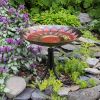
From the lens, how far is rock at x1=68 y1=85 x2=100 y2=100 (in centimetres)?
483

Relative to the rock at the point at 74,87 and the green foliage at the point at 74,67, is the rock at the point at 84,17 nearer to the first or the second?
the green foliage at the point at 74,67

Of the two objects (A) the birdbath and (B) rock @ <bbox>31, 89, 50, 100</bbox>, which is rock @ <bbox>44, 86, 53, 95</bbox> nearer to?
(B) rock @ <bbox>31, 89, 50, 100</bbox>

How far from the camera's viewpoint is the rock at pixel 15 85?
4820 mm

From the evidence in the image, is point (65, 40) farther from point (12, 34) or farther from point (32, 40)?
point (12, 34)

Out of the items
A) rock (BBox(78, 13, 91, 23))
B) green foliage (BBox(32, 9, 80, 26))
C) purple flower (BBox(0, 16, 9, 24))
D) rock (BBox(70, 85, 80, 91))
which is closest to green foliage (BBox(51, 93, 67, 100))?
rock (BBox(70, 85, 80, 91))

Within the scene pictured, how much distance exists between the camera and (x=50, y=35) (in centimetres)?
519

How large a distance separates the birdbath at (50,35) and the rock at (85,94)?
39 cm

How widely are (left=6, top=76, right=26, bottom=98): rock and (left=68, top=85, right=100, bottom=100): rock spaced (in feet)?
1.99

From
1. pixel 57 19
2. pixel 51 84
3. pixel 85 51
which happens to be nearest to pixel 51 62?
pixel 51 84

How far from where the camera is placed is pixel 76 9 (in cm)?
757

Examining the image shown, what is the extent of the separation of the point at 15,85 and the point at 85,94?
34.2 inches

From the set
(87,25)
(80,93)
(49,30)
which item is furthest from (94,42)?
(80,93)

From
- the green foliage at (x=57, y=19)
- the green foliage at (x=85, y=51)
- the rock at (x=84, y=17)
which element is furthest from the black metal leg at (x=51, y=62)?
the rock at (x=84, y=17)

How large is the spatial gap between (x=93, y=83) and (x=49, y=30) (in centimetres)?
93
